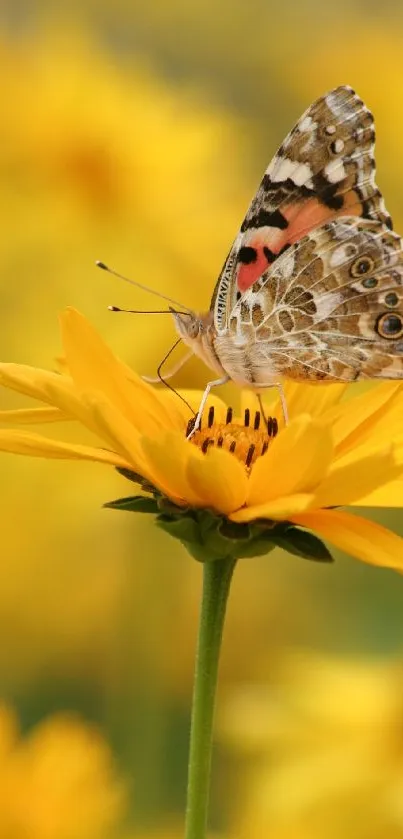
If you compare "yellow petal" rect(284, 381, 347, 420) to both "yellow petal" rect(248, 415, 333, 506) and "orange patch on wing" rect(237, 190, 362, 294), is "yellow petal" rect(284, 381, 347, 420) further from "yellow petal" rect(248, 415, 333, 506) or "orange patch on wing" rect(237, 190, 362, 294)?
"yellow petal" rect(248, 415, 333, 506)

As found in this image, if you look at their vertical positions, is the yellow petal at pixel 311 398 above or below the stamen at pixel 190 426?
above

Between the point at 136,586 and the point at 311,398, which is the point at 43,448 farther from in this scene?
the point at 136,586

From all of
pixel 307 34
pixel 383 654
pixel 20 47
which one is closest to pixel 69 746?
pixel 383 654

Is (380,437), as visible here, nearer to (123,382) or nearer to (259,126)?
(123,382)

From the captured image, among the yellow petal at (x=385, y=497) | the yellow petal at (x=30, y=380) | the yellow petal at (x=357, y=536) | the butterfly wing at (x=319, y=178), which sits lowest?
the yellow petal at (x=357, y=536)

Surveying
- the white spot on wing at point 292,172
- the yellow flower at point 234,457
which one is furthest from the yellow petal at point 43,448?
the white spot on wing at point 292,172

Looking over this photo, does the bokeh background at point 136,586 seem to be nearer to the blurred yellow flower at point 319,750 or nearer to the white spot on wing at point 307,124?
the blurred yellow flower at point 319,750
